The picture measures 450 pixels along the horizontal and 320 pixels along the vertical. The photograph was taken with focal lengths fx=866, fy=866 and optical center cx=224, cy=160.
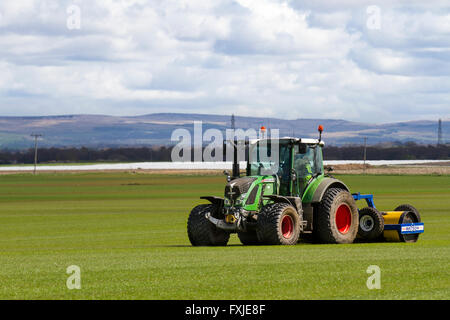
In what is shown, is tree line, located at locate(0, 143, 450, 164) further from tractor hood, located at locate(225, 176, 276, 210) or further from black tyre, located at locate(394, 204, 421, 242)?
tractor hood, located at locate(225, 176, 276, 210)

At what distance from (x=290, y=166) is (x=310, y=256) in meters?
3.99

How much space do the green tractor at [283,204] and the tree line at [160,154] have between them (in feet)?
489

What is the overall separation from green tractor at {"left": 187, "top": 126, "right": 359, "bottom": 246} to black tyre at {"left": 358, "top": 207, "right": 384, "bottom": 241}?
467mm

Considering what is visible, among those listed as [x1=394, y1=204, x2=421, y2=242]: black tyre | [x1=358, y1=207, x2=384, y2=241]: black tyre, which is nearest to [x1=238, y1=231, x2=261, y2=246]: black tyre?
[x1=358, y1=207, x2=384, y2=241]: black tyre

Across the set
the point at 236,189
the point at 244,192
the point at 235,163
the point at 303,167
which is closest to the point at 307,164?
the point at 303,167

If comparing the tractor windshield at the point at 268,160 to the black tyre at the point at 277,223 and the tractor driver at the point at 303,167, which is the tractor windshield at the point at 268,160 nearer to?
the tractor driver at the point at 303,167

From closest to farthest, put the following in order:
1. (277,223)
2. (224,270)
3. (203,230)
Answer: (224,270)
(277,223)
(203,230)

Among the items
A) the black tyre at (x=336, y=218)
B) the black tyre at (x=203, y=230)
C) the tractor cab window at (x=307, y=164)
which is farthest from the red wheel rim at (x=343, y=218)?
the black tyre at (x=203, y=230)

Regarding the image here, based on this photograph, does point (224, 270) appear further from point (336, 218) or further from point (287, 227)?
point (336, 218)

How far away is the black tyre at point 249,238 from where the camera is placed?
20.1 m

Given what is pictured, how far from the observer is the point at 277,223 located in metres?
18.3

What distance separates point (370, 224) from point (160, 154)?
573 feet

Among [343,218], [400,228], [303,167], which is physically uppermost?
[303,167]
